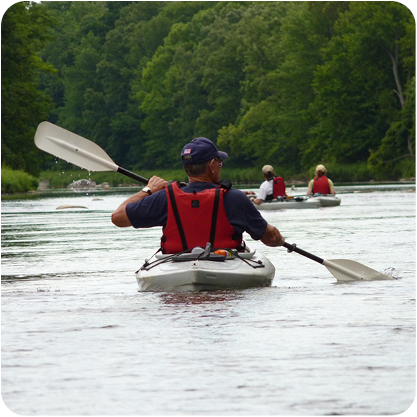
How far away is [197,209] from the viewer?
7.89m

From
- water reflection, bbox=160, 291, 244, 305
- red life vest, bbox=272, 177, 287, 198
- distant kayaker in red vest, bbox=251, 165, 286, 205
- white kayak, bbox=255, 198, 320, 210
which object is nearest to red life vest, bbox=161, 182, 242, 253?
water reflection, bbox=160, 291, 244, 305

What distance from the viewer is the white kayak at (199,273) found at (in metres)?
8.03

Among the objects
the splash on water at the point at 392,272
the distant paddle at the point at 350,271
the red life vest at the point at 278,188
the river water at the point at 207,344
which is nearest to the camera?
the river water at the point at 207,344

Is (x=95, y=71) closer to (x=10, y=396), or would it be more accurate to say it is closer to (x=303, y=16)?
(x=303, y=16)

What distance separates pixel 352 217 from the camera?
2045cm

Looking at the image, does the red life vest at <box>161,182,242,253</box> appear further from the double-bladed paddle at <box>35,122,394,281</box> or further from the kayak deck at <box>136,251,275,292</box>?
the double-bladed paddle at <box>35,122,394,281</box>

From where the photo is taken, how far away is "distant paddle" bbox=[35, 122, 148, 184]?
10289 mm

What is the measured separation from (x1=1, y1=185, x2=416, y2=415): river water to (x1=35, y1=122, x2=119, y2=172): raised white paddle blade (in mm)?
1151

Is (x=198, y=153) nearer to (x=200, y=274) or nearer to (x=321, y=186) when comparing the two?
(x=200, y=274)

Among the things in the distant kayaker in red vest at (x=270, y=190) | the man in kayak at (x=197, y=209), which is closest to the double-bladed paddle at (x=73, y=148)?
the man in kayak at (x=197, y=209)

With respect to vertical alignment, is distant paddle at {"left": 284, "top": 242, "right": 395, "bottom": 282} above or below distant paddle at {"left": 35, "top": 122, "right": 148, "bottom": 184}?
below

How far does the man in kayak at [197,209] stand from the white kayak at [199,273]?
0.13 meters

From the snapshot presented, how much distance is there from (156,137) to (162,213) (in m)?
82.8

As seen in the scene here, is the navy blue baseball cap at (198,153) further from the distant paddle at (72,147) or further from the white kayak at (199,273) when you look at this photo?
the distant paddle at (72,147)
